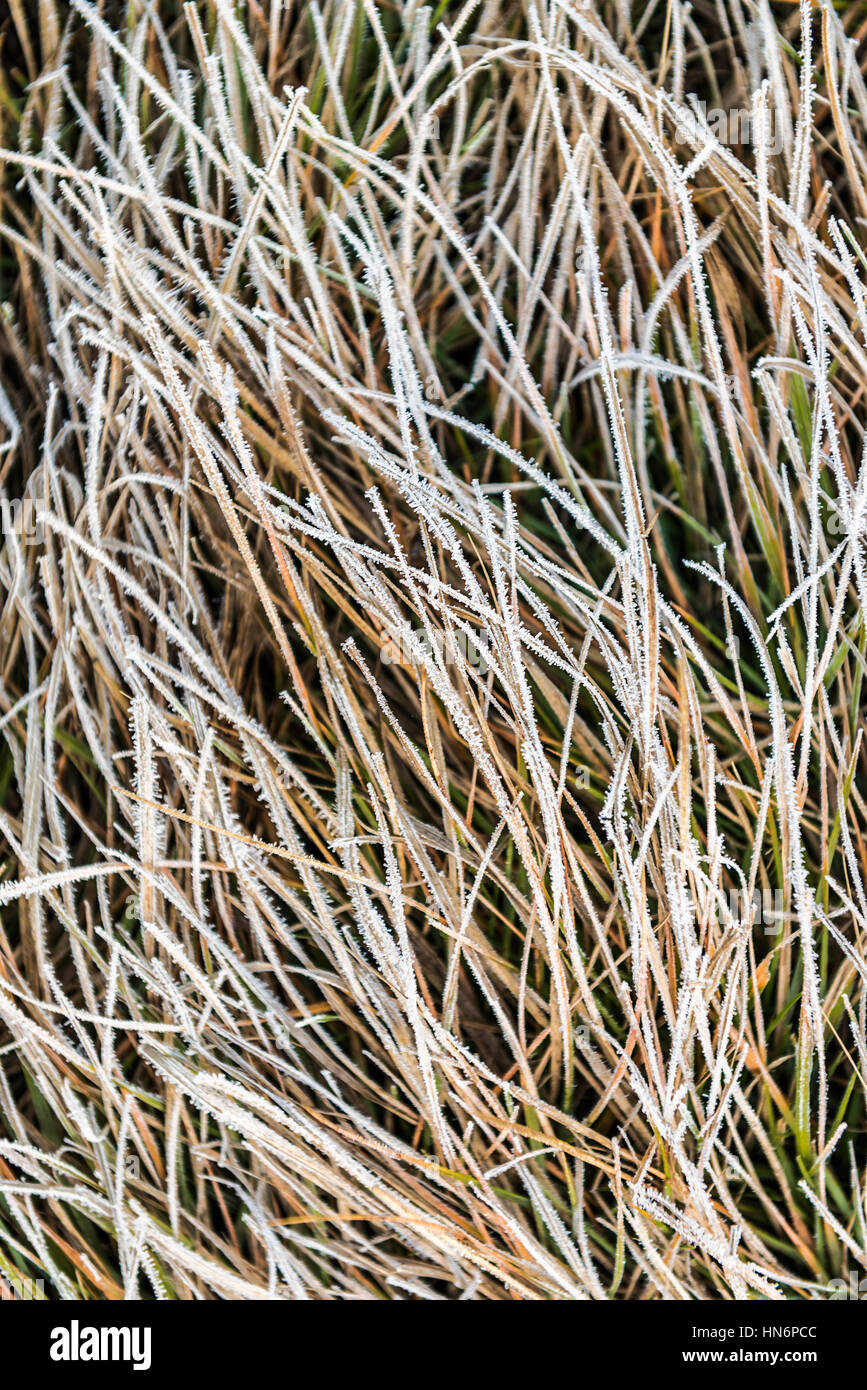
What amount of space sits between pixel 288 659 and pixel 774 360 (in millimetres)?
319

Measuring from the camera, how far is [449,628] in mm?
502

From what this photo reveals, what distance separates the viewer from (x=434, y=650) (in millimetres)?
508

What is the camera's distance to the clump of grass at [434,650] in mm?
512

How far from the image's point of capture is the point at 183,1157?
0.58 m

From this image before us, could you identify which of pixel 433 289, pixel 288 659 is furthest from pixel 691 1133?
pixel 433 289

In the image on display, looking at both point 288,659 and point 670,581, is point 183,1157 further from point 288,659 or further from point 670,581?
point 670,581

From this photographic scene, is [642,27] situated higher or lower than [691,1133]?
higher

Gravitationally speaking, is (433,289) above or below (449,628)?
above

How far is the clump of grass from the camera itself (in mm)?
512
